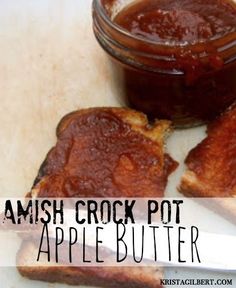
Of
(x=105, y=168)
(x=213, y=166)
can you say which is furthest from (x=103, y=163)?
(x=213, y=166)

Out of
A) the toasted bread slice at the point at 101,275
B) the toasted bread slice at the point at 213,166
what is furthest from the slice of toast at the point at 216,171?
the toasted bread slice at the point at 101,275

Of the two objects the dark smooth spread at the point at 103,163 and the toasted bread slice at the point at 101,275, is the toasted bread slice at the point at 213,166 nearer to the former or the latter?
the dark smooth spread at the point at 103,163

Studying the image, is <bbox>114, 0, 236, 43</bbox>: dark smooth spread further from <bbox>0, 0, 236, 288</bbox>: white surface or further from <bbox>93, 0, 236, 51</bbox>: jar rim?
<bbox>0, 0, 236, 288</bbox>: white surface

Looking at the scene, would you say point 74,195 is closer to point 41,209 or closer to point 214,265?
point 41,209

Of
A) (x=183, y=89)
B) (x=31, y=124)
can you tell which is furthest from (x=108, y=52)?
(x=31, y=124)

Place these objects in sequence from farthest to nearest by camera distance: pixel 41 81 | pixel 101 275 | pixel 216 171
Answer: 1. pixel 41 81
2. pixel 216 171
3. pixel 101 275

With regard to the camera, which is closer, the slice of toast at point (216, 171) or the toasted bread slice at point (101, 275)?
the toasted bread slice at point (101, 275)

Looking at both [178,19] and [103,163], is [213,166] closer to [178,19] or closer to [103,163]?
[103,163]
